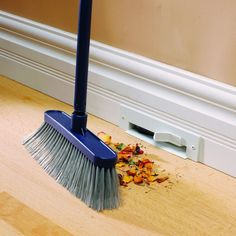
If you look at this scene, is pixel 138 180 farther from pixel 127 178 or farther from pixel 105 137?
pixel 105 137

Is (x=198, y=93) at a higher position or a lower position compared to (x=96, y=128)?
higher

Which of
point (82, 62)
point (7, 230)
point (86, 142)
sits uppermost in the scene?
point (82, 62)

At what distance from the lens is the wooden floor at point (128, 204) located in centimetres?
77

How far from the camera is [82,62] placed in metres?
0.87

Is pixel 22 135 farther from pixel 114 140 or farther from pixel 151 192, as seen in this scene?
pixel 151 192

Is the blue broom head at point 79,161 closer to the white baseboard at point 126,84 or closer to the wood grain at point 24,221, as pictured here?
the wood grain at point 24,221

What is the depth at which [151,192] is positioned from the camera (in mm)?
872

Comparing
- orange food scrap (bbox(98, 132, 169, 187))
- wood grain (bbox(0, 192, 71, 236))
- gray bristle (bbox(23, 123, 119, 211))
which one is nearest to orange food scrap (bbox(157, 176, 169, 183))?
orange food scrap (bbox(98, 132, 169, 187))

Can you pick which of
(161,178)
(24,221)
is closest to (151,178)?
(161,178)

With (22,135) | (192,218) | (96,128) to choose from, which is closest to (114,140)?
(96,128)

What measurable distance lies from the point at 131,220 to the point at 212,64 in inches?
12.2

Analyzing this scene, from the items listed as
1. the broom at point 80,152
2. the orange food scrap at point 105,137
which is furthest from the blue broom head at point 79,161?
the orange food scrap at point 105,137

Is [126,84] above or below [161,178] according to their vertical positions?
above

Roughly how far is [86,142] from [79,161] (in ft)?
0.10
